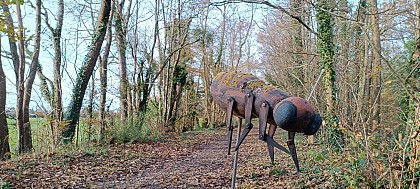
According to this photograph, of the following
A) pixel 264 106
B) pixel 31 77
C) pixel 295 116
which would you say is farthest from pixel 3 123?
pixel 295 116

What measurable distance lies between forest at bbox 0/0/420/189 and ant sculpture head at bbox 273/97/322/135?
0.61m

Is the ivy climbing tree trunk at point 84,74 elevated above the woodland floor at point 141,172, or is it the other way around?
the ivy climbing tree trunk at point 84,74

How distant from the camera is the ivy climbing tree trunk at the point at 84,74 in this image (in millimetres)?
10508

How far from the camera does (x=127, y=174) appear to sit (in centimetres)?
696

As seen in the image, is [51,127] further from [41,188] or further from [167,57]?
[167,57]

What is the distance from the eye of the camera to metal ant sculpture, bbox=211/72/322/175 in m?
3.71

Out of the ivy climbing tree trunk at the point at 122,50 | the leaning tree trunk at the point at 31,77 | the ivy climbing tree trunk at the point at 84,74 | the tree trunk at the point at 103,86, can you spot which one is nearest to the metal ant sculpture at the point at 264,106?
the tree trunk at the point at 103,86

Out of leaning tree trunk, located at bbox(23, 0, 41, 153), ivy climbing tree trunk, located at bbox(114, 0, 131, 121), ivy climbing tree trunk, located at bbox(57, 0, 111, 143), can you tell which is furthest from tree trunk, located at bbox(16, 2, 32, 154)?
ivy climbing tree trunk, located at bbox(114, 0, 131, 121)

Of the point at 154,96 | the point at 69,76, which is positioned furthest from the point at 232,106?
the point at 154,96

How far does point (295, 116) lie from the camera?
3.67 m

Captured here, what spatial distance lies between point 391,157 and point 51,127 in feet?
25.8

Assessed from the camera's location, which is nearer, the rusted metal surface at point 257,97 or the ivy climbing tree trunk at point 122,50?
the rusted metal surface at point 257,97

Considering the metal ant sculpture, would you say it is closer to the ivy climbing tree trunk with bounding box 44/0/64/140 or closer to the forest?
the forest

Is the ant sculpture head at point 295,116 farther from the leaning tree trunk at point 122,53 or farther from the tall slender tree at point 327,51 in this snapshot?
the leaning tree trunk at point 122,53
